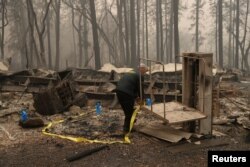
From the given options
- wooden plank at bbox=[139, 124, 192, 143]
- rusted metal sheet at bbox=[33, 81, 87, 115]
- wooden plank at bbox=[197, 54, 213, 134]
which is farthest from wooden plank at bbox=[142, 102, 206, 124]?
rusted metal sheet at bbox=[33, 81, 87, 115]

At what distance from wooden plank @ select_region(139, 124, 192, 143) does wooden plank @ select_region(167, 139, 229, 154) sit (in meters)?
0.29

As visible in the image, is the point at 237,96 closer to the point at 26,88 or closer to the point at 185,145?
the point at 185,145

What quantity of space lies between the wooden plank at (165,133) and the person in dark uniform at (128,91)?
75 cm

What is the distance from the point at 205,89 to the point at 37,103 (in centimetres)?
644

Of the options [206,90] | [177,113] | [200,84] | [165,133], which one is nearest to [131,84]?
[177,113]

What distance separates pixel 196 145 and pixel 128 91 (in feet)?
7.83

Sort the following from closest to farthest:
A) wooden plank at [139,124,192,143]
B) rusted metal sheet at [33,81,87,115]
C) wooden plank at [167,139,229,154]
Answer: wooden plank at [167,139,229,154] < wooden plank at [139,124,192,143] < rusted metal sheet at [33,81,87,115]

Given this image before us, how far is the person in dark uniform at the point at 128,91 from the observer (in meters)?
11.2

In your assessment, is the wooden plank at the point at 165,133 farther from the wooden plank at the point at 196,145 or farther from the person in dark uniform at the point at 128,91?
the person in dark uniform at the point at 128,91

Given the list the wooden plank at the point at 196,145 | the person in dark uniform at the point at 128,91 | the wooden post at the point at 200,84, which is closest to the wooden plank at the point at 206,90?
the wooden post at the point at 200,84

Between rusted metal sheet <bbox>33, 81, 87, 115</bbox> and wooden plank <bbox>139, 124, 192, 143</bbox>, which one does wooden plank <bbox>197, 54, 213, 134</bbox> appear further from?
rusted metal sheet <bbox>33, 81, 87, 115</bbox>

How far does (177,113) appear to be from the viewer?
11273 mm

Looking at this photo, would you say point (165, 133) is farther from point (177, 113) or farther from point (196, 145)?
point (196, 145)

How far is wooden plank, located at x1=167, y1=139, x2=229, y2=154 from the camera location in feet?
34.0
